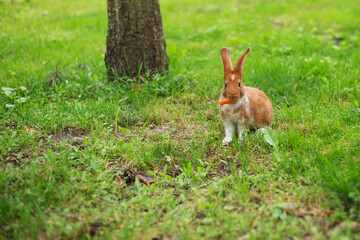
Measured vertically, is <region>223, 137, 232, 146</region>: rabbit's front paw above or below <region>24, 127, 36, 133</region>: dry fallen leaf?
below

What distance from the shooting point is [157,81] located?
13.1 feet

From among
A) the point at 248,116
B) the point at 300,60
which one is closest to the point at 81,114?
the point at 248,116

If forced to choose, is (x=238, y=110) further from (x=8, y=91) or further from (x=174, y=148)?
(x=8, y=91)

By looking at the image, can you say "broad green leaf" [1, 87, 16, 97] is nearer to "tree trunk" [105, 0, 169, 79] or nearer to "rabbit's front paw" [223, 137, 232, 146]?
"tree trunk" [105, 0, 169, 79]

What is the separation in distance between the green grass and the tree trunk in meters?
0.22

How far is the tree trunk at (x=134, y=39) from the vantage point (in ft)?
12.7

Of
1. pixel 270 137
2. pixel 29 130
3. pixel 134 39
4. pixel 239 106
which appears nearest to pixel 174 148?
pixel 239 106

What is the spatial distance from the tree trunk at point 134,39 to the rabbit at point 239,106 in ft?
4.28

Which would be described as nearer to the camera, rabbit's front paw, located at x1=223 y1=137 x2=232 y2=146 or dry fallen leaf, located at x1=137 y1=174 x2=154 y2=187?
dry fallen leaf, located at x1=137 y1=174 x2=154 y2=187

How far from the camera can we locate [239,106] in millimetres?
3018

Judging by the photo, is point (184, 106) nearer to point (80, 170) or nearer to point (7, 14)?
point (80, 170)

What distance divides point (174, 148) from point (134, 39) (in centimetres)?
172

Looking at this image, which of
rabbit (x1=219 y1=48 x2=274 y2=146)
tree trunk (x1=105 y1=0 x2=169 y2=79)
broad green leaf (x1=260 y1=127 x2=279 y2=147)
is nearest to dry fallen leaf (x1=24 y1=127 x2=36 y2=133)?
tree trunk (x1=105 y1=0 x2=169 y2=79)

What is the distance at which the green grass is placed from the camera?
204 cm
